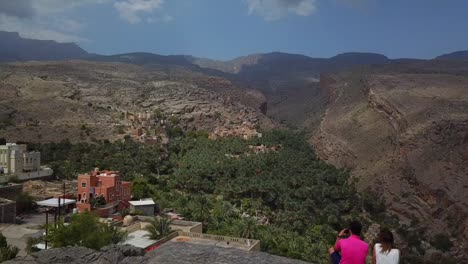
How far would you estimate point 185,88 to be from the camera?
101 metres

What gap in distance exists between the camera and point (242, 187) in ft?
157

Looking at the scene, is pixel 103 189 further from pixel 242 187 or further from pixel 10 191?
pixel 242 187

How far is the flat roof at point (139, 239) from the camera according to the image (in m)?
24.1

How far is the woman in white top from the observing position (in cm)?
607

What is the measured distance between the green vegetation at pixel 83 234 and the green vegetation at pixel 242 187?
9791mm

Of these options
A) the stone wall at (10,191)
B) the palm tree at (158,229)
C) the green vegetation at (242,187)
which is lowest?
the green vegetation at (242,187)

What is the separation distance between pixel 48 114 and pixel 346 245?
7047 centimetres

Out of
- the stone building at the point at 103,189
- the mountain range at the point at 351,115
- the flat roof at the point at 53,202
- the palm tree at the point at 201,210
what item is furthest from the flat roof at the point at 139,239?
the mountain range at the point at 351,115

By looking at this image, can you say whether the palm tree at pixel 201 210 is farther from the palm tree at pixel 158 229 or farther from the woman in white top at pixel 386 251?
the woman in white top at pixel 386 251

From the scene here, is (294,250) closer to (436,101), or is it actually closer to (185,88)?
(436,101)

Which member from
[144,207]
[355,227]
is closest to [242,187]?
[144,207]

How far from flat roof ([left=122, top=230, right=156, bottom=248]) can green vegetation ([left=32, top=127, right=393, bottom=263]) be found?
16.5 feet

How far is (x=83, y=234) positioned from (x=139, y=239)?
518cm

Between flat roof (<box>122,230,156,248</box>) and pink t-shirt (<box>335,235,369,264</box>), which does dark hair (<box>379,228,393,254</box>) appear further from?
flat roof (<box>122,230,156,248</box>)
